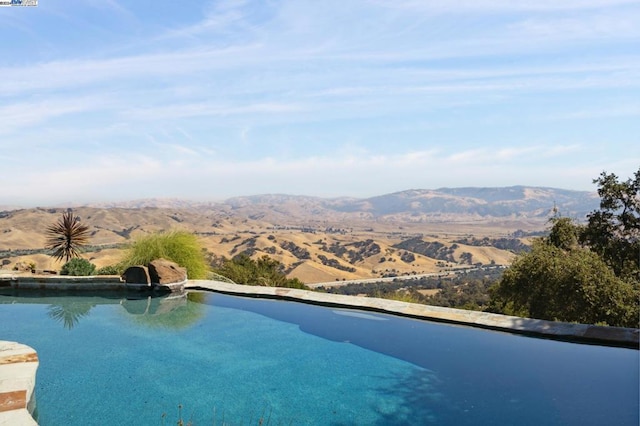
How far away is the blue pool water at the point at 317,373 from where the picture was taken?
17.7 ft

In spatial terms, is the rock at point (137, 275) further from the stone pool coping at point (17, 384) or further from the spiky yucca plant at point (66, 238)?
the stone pool coping at point (17, 384)

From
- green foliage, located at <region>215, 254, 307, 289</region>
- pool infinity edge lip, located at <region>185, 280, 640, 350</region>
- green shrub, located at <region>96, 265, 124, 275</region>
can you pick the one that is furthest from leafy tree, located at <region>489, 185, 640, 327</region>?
green shrub, located at <region>96, 265, 124, 275</region>

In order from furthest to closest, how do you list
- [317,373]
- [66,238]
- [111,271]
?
[66,238] → [111,271] → [317,373]

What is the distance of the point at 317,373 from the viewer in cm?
675

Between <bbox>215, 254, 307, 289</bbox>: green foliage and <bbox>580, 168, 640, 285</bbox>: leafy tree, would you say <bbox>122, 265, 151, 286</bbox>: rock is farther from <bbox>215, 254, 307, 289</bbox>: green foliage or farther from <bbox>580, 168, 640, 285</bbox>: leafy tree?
<bbox>580, 168, 640, 285</bbox>: leafy tree

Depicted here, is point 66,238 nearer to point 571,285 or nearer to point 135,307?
point 135,307

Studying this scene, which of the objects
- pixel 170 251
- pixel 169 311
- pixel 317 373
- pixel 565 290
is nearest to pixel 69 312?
pixel 169 311

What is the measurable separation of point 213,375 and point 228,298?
4.79m

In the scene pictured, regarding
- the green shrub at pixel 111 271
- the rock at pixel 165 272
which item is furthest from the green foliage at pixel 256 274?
the green shrub at pixel 111 271

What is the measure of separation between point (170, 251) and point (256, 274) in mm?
4829

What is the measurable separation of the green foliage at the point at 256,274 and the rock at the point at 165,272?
3.70 m

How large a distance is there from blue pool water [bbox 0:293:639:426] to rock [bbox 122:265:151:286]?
96.6 inches

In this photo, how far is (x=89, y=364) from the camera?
7.04m

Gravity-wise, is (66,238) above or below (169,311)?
above
